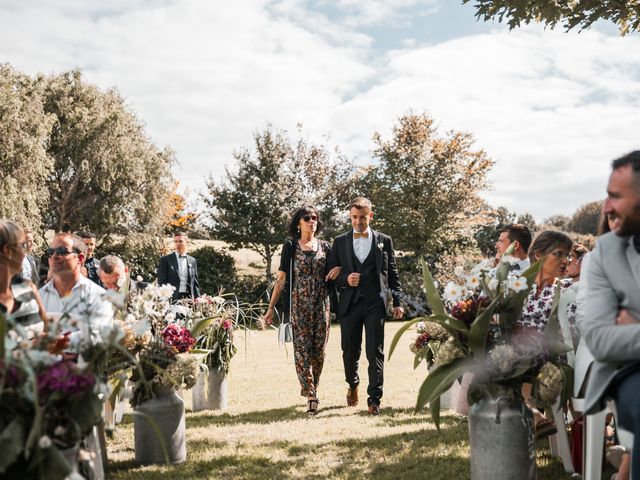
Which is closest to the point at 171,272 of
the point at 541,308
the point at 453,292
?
the point at 541,308

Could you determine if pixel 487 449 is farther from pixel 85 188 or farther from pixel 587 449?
pixel 85 188

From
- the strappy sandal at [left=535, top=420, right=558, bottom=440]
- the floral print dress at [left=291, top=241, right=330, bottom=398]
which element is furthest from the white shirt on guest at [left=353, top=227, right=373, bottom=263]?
the strappy sandal at [left=535, top=420, right=558, bottom=440]

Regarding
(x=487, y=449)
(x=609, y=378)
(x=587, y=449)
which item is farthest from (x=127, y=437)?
(x=609, y=378)

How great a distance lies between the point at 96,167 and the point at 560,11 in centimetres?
2767

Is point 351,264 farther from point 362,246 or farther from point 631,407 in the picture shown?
point 631,407

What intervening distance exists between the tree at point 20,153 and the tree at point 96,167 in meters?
3.97

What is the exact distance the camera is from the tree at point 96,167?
30.5m

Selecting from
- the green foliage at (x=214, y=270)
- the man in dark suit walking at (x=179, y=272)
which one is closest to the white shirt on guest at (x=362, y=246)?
the man in dark suit walking at (x=179, y=272)

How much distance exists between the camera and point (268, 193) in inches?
1139

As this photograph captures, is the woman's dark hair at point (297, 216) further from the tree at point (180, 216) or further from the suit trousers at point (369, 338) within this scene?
the tree at point (180, 216)

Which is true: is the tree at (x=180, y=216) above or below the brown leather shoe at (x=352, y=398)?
above

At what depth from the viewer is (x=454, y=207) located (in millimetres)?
31406

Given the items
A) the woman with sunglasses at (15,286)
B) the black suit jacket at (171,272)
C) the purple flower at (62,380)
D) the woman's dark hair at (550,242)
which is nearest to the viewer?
the purple flower at (62,380)

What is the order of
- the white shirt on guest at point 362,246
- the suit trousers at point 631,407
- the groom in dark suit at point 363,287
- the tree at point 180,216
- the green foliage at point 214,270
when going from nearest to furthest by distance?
1. the suit trousers at point 631,407
2. the groom in dark suit at point 363,287
3. the white shirt on guest at point 362,246
4. the green foliage at point 214,270
5. the tree at point 180,216
